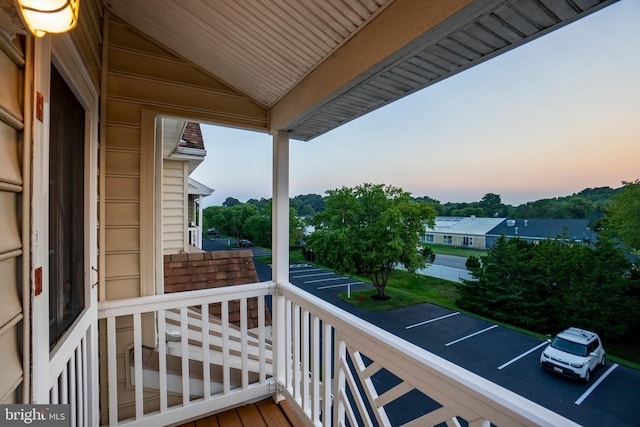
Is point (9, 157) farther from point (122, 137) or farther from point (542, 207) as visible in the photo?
point (542, 207)

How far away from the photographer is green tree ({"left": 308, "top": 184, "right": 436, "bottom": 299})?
1275mm

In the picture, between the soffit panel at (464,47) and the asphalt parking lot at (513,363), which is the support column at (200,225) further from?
the asphalt parking lot at (513,363)

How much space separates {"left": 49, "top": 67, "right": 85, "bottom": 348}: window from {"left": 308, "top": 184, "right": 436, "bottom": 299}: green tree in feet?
3.94

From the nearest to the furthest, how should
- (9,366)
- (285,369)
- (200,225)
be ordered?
(9,366), (285,369), (200,225)

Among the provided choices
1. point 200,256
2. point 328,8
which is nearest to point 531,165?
point 328,8

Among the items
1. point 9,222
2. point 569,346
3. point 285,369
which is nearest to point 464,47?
point 569,346

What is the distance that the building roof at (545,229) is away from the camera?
0.79m

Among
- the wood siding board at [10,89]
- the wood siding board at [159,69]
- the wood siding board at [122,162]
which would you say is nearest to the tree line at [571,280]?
the wood siding board at [10,89]

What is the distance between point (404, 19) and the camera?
3.88 feet

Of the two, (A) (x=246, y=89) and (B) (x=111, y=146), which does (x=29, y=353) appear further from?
(A) (x=246, y=89)

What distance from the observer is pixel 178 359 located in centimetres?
248

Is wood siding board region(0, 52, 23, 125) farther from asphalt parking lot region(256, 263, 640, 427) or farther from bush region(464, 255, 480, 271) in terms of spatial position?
bush region(464, 255, 480, 271)

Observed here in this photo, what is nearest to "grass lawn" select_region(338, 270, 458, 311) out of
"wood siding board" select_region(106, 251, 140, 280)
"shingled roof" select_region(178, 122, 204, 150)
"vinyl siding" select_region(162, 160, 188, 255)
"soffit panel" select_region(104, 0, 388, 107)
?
"soffit panel" select_region(104, 0, 388, 107)

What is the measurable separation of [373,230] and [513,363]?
0.70m
